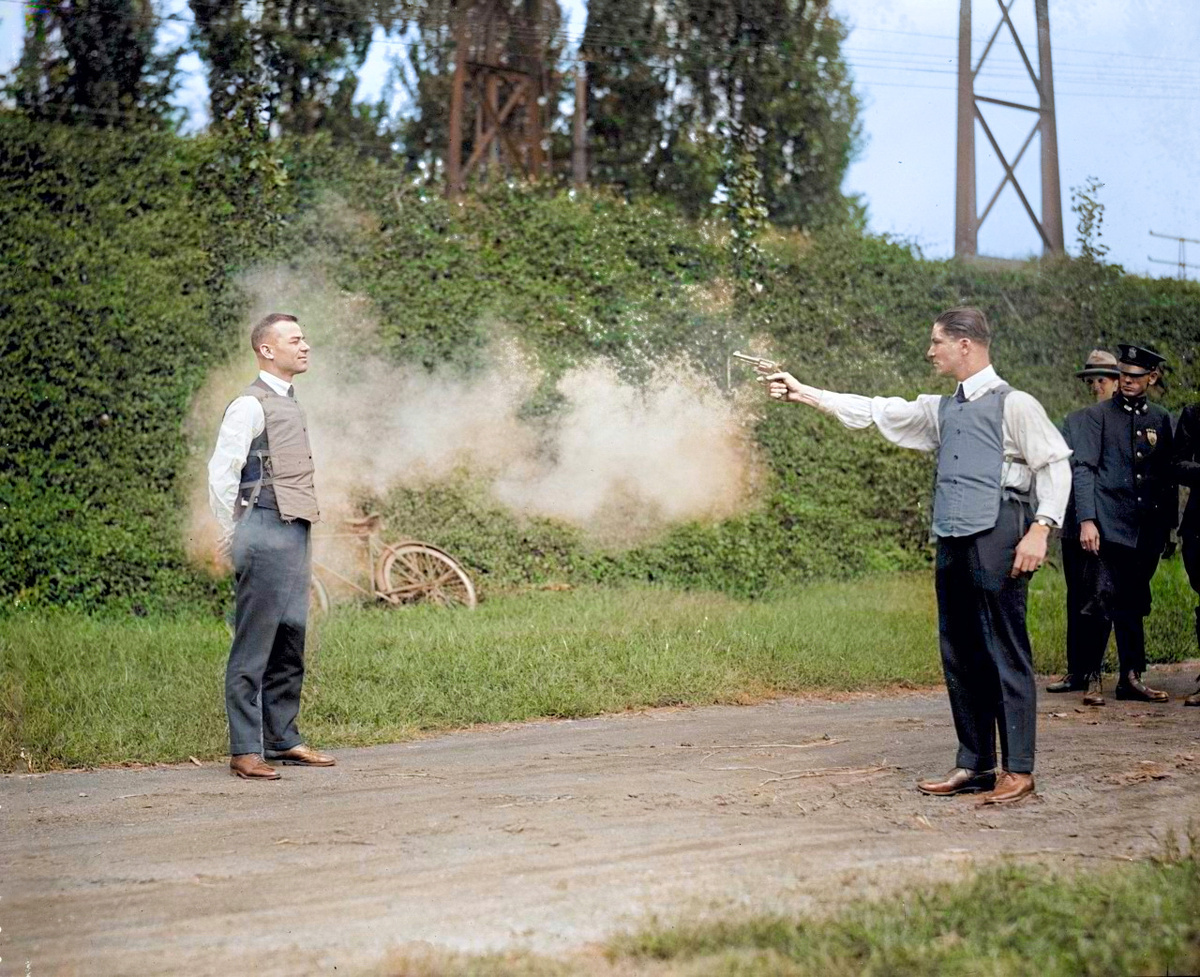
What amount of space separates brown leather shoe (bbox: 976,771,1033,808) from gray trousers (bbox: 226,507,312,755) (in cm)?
329

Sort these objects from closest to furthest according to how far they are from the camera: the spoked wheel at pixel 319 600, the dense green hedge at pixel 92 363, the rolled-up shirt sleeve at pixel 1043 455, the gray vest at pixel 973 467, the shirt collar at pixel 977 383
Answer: the rolled-up shirt sleeve at pixel 1043 455, the gray vest at pixel 973 467, the shirt collar at pixel 977 383, the spoked wheel at pixel 319 600, the dense green hedge at pixel 92 363

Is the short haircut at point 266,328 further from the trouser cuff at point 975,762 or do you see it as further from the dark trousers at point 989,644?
the trouser cuff at point 975,762

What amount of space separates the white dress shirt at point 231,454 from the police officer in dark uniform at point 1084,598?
5138mm

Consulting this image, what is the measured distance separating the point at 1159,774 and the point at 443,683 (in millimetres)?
4195

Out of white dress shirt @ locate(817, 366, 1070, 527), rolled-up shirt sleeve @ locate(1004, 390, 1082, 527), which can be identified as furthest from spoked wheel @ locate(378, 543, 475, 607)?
rolled-up shirt sleeve @ locate(1004, 390, 1082, 527)

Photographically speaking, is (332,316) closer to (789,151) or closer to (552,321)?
(552,321)

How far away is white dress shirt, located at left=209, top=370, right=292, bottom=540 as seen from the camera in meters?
6.37

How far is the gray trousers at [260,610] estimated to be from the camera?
641cm

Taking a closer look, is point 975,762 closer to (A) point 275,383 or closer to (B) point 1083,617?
(B) point 1083,617

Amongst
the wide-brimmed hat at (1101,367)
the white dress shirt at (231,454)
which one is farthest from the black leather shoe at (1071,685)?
the white dress shirt at (231,454)

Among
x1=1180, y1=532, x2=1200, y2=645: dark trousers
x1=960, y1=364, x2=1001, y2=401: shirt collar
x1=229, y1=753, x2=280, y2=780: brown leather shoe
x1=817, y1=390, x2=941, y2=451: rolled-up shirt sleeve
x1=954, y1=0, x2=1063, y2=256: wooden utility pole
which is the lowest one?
x1=229, y1=753, x2=280, y2=780: brown leather shoe

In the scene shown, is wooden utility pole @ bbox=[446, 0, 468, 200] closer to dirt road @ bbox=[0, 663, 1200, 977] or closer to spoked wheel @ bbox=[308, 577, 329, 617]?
spoked wheel @ bbox=[308, 577, 329, 617]

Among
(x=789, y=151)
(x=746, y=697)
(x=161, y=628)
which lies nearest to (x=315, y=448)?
(x=161, y=628)

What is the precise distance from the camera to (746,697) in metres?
8.52
